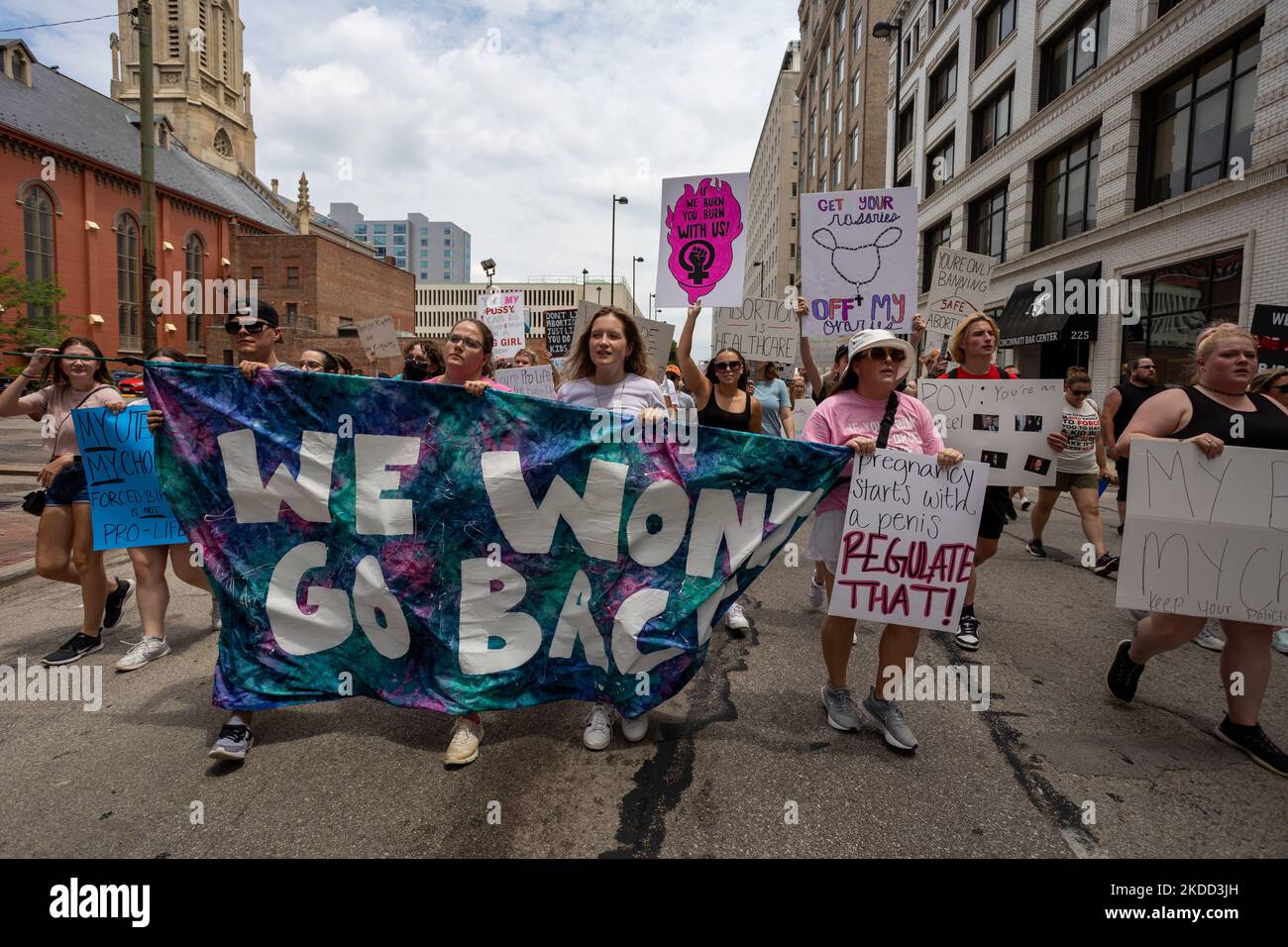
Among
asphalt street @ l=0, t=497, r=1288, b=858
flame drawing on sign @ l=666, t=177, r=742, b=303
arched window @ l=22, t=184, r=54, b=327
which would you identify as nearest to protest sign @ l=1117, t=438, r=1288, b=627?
asphalt street @ l=0, t=497, r=1288, b=858

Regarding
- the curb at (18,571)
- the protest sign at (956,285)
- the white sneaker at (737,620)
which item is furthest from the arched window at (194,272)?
the white sneaker at (737,620)

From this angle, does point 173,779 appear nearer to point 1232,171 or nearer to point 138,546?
point 138,546

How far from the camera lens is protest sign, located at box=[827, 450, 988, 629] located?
327 cm

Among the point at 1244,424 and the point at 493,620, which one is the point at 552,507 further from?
the point at 1244,424

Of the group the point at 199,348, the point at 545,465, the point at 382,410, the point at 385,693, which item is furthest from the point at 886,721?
the point at 199,348

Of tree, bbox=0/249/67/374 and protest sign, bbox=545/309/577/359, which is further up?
tree, bbox=0/249/67/374

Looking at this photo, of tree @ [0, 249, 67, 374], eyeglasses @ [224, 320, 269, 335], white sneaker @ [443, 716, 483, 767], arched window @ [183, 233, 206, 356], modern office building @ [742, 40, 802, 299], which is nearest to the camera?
white sneaker @ [443, 716, 483, 767]

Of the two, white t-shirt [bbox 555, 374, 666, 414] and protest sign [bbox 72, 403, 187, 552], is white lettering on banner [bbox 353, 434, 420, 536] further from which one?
protest sign [bbox 72, 403, 187, 552]

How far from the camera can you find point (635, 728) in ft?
11.0

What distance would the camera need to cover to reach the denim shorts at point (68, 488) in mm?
4312

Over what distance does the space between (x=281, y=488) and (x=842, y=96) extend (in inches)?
1950

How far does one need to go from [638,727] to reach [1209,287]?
15.9 metres

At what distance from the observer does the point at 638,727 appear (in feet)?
11.0

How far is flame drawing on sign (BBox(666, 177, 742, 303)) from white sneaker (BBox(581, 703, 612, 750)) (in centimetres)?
366
